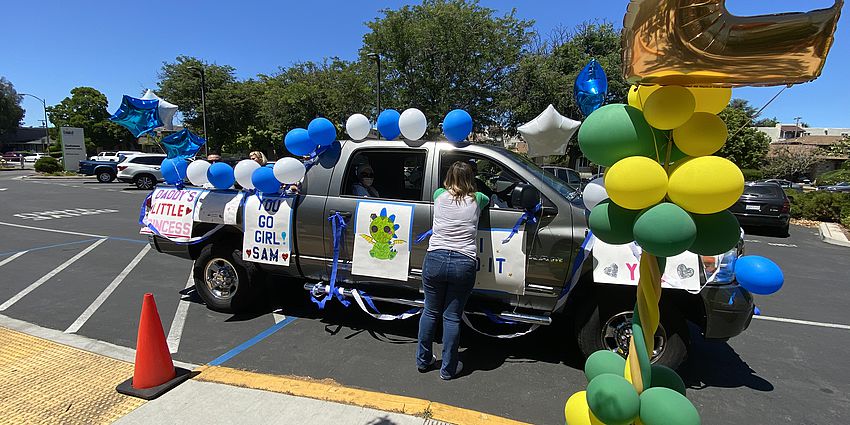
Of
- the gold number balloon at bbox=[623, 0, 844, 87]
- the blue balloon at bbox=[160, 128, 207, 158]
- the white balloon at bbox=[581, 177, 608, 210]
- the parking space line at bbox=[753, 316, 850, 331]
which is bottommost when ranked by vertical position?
the parking space line at bbox=[753, 316, 850, 331]

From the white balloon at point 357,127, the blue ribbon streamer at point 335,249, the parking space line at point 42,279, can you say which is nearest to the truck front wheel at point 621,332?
the blue ribbon streamer at point 335,249

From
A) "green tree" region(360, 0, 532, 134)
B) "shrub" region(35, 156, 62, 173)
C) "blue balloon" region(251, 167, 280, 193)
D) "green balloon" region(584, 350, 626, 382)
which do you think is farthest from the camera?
"shrub" region(35, 156, 62, 173)

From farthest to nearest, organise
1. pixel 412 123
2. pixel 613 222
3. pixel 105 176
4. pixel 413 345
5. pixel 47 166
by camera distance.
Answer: pixel 47 166, pixel 105 176, pixel 413 345, pixel 412 123, pixel 613 222

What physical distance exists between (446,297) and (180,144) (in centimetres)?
366

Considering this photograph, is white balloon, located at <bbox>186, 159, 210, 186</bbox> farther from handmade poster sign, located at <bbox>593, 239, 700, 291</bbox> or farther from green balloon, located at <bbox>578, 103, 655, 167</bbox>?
green balloon, located at <bbox>578, 103, 655, 167</bbox>

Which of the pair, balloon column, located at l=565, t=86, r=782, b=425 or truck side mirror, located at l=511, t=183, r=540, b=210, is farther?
truck side mirror, located at l=511, t=183, r=540, b=210

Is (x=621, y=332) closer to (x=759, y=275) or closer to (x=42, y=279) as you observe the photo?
(x=759, y=275)

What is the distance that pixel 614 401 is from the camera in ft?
6.17

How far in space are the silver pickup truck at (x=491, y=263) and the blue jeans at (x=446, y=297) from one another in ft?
1.25

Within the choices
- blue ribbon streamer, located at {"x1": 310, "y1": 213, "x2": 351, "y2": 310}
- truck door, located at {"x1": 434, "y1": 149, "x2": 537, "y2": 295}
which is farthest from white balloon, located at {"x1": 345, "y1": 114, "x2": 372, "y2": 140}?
truck door, located at {"x1": 434, "y1": 149, "x2": 537, "y2": 295}

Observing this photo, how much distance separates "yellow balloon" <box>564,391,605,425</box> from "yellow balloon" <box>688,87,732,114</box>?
147cm

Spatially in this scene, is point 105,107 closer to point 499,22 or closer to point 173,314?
point 499,22

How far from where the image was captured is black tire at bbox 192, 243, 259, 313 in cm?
471

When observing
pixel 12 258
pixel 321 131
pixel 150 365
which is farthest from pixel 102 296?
pixel 321 131
